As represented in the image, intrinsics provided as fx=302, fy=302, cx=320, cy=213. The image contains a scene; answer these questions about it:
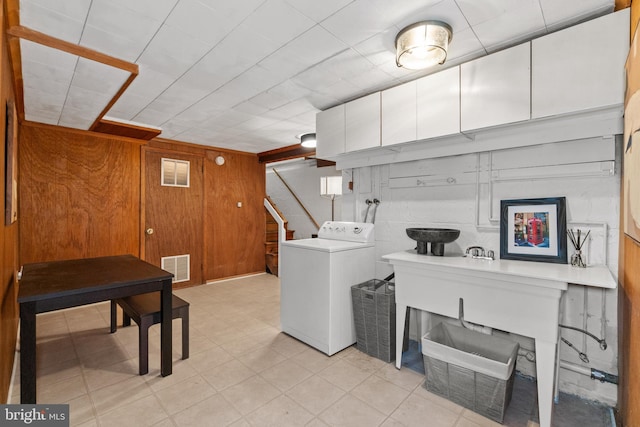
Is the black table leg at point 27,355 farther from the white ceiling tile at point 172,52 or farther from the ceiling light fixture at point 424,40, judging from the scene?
the ceiling light fixture at point 424,40

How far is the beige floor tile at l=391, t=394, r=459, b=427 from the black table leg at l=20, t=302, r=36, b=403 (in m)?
2.19

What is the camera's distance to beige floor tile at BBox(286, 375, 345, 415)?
199cm

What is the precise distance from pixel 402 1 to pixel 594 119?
53.9 inches

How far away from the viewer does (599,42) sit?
166cm

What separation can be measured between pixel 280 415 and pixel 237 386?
468mm

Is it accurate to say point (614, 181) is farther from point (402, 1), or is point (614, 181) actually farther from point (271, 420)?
point (271, 420)

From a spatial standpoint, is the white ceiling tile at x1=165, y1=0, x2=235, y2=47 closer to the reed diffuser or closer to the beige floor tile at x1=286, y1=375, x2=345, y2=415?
the beige floor tile at x1=286, y1=375, x2=345, y2=415

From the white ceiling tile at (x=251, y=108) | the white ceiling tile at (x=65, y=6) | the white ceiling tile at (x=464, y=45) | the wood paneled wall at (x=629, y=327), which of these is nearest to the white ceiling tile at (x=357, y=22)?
the white ceiling tile at (x=464, y=45)

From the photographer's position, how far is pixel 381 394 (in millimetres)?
2109

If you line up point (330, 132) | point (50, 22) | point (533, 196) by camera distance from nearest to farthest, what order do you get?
point (50, 22), point (533, 196), point (330, 132)

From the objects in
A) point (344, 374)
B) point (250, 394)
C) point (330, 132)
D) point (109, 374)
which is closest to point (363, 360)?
point (344, 374)

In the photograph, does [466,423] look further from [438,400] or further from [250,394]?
[250,394]

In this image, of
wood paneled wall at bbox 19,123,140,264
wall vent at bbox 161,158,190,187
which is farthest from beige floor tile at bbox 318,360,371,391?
wall vent at bbox 161,158,190,187

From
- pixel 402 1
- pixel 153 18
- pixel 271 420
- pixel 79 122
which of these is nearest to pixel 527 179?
pixel 402 1
